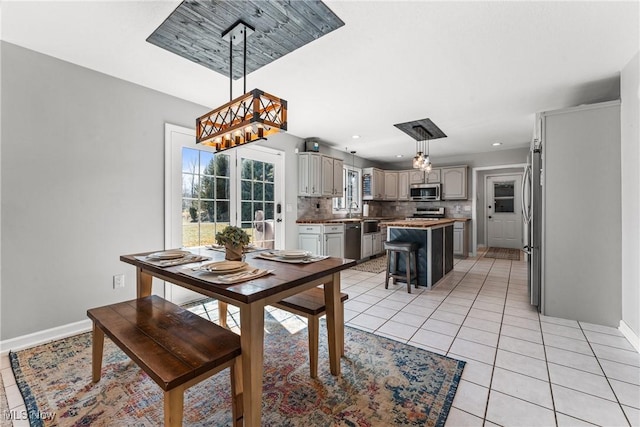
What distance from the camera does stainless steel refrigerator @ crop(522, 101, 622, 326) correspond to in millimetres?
2562

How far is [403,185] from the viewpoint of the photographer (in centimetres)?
710

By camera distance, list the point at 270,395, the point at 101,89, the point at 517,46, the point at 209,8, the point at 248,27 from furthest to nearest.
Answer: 1. the point at 101,89
2. the point at 517,46
3. the point at 248,27
4. the point at 209,8
5. the point at 270,395

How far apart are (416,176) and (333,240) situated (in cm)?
329

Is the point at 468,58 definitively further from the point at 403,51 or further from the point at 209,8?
the point at 209,8

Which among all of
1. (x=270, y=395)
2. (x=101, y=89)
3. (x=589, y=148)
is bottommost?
(x=270, y=395)

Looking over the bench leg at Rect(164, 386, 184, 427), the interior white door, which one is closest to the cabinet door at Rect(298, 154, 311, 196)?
the bench leg at Rect(164, 386, 184, 427)

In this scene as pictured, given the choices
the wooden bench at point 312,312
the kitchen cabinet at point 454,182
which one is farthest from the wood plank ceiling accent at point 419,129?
the wooden bench at point 312,312

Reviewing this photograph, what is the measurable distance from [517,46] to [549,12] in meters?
0.39

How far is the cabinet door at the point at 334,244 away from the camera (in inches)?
188

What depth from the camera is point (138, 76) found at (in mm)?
2684

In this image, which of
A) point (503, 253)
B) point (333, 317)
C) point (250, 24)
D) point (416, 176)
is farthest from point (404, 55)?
point (503, 253)

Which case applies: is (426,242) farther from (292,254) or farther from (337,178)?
(292,254)

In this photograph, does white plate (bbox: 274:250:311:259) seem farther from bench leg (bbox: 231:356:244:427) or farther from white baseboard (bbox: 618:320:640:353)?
white baseboard (bbox: 618:320:640:353)

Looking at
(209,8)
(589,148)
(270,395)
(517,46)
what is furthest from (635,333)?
(209,8)
